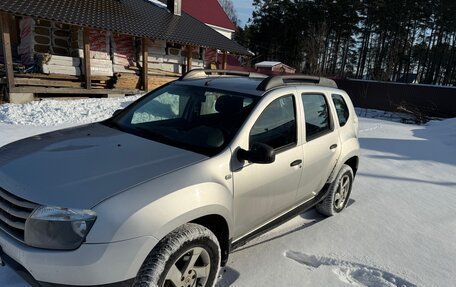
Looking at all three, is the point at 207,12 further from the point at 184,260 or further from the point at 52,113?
the point at 184,260

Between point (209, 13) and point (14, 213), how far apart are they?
29.1 metres

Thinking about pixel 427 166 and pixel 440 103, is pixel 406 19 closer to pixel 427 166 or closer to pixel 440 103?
pixel 440 103

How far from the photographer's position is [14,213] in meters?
2.20

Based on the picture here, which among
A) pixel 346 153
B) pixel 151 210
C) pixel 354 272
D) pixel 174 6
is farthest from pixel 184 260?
pixel 174 6

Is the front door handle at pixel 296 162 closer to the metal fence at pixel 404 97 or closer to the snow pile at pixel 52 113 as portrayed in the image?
the snow pile at pixel 52 113

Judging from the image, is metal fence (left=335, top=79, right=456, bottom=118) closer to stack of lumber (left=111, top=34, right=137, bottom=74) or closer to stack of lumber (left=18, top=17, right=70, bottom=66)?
stack of lumber (left=111, top=34, right=137, bottom=74)

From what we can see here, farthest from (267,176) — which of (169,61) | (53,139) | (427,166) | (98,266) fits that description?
(169,61)

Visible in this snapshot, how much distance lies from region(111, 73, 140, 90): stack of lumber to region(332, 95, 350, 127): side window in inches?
496

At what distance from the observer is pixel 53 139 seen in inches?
120

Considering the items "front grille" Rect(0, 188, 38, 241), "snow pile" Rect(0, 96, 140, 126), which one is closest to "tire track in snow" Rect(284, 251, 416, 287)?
"front grille" Rect(0, 188, 38, 241)

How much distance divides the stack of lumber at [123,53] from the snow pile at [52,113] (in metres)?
5.13

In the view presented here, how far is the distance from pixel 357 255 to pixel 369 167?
3.59 m

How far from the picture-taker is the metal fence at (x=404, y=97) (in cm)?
2528

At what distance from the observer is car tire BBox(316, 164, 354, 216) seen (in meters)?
4.33
